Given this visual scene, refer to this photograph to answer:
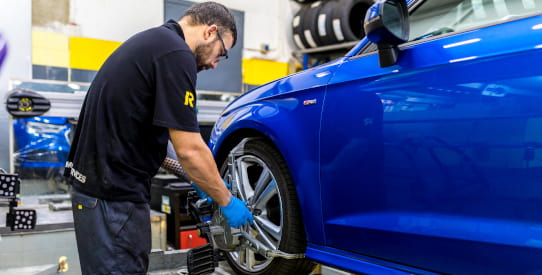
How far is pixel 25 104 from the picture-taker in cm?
260

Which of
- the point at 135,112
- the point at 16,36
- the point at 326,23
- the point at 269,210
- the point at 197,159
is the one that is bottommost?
the point at 269,210

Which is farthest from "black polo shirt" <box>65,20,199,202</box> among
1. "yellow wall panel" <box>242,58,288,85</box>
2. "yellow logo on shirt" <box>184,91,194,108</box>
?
"yellow wall panel" <box>242,58,288,85</box>

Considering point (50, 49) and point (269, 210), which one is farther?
point (50, 49)

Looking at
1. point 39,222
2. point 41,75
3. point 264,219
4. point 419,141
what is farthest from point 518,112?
Answer: point 41,75

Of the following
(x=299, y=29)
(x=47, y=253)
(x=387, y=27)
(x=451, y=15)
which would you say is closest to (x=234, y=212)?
(x=387, y=27)

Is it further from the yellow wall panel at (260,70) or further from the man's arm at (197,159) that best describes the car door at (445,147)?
the yellow wall panel at (260,70)

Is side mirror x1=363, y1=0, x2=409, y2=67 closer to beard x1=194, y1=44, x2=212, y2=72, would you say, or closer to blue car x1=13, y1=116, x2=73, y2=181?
beard x1=194, y1=44, x2=212, y2=72

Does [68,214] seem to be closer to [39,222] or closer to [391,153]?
[39,222]

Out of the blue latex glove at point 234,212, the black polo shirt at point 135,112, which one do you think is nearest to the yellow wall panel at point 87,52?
the black polo shirt at point 135,112

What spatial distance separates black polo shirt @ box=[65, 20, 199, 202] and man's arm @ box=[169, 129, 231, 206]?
0.10 ft

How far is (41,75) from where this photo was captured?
4.08m

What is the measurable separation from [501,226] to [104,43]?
4.20m

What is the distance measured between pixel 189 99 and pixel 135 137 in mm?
240

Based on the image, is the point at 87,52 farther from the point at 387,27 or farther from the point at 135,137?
the point at 387,27
